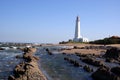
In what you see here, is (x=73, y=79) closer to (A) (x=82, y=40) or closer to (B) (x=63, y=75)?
(B) (x=63, y=75)

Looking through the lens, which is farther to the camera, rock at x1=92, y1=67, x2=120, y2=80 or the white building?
the white building

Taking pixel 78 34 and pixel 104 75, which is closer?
pixel 104 75

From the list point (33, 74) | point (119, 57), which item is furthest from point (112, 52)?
point (33, 74)

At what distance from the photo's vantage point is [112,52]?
46.1 meters

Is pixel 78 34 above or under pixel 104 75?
above

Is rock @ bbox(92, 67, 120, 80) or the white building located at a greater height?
the white building

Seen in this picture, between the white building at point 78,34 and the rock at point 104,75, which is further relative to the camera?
the white building at point 78,34

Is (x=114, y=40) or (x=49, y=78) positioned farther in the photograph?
(x=114, y=40)

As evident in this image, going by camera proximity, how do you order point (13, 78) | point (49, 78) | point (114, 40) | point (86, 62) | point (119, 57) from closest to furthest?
point (13, 78) < point (49, 78) < point (86, 62) < point (119, 57) < point (114, 40)

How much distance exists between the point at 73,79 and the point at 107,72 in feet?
12.3

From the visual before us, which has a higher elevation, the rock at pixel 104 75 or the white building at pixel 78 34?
the white building at pixel 78 34

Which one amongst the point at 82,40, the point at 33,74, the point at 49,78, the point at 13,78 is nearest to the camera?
the point at 13,78

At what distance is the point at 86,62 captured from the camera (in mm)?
40594

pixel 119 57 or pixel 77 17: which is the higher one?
pixel 77 17
